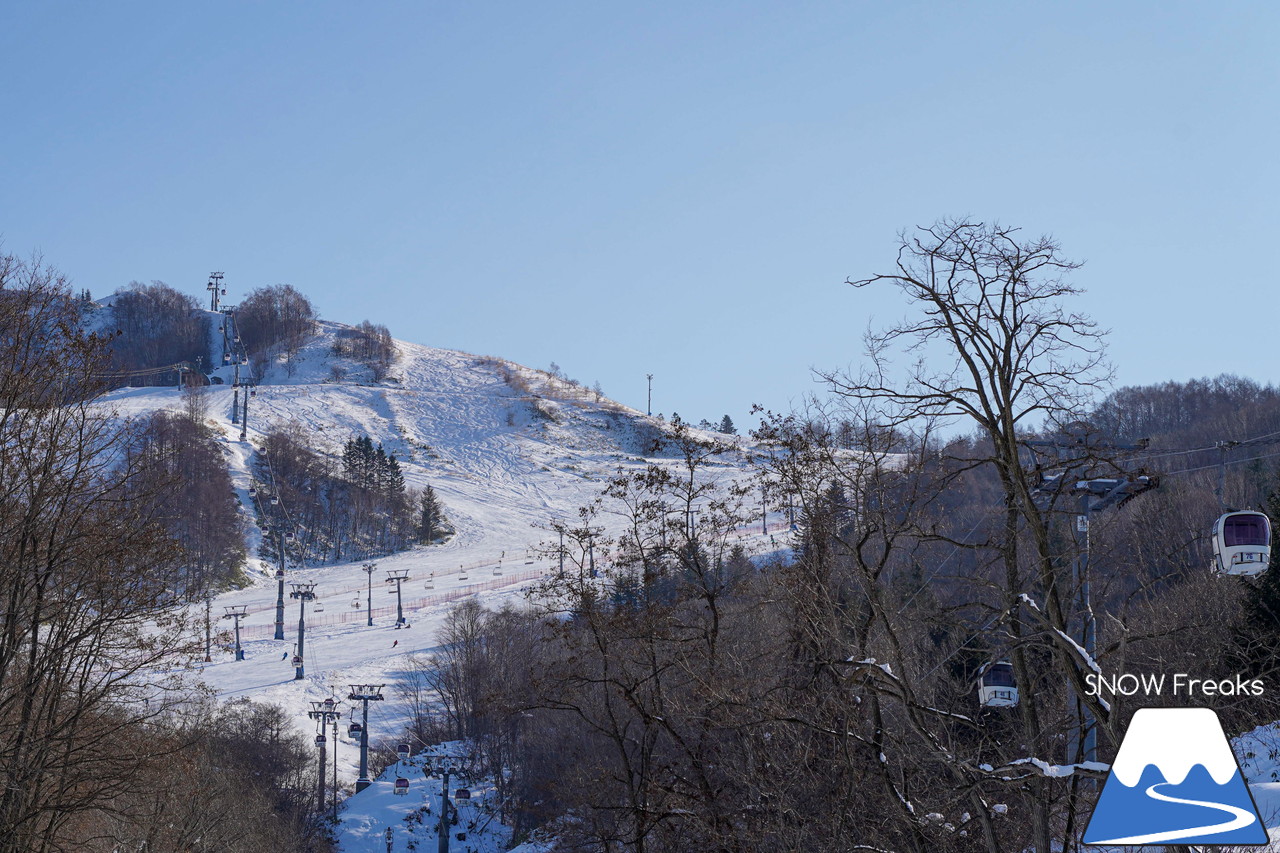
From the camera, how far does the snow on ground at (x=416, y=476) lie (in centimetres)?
6009

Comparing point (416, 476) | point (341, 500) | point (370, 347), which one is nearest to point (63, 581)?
point (341, 500)

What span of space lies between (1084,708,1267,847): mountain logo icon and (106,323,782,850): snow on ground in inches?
908

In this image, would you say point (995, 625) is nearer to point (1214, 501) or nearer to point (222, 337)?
point (1214, 501)

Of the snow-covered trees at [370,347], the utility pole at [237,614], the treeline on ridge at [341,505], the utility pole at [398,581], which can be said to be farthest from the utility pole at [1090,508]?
the snow-covered trees at [370,347]

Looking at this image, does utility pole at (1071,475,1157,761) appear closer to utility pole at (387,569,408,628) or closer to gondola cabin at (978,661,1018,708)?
gondola cabin at (978,661,1018,708)

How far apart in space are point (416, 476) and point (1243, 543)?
114 meters

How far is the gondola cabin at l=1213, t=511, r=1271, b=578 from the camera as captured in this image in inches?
404

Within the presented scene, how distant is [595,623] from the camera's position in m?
19.1

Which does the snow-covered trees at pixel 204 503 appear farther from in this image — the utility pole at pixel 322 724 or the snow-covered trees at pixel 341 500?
the utility pole at pixel 322 724

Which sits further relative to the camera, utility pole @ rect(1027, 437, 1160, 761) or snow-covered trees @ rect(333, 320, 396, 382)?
snow-covered trees @ rect(333, 320, 396, 382)

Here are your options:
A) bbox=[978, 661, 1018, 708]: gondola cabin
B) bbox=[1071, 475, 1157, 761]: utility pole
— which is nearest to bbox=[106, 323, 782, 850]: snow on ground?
bbox=[978, 661, 1018, 708]: gondola cabin

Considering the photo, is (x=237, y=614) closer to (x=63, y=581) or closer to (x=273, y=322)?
(x=63, y=581)

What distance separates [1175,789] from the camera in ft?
17.7

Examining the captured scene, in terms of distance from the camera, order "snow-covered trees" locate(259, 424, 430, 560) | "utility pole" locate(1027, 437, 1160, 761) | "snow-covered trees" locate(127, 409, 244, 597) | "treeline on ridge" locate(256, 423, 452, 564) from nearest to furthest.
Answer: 1. "utility pole" locate(1027, 437, 1160, 761)
2. "snow-covered trees" locate(127, 409, 244, 597)
3. "treeline on ridge" locate(256, 423, 452, 564)
4. "snow-covered trees" locate(259, 424, 430, 560)
